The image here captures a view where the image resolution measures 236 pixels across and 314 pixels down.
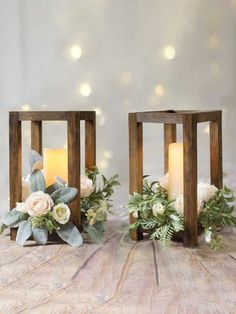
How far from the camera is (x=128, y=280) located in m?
0.98

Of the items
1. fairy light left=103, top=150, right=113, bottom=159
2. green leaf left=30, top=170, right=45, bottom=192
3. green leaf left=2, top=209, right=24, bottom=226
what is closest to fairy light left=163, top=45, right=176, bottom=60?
fairy light left=103, top=150, right=113, bottom=159

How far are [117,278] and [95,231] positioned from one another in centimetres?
30

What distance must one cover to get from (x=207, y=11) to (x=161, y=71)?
0.27 m

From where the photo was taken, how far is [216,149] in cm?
137

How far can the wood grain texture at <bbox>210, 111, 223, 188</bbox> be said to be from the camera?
4.45ft

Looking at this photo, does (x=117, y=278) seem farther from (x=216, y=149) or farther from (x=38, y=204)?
(x=216, y=149)

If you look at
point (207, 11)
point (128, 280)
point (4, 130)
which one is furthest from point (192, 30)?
point (128, 280)

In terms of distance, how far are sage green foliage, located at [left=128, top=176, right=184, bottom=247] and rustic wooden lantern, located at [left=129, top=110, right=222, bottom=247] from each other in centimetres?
3

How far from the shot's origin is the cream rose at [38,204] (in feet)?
3.99

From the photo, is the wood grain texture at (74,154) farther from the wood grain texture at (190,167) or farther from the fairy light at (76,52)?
the fairy light at (76,52)

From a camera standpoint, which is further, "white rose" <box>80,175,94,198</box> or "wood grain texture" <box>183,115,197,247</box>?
"white rose" <box>80,175,94,198</box>

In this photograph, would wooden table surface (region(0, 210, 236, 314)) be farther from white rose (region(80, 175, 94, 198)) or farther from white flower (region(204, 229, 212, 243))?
white rose (region(80, 175, 94, 198))

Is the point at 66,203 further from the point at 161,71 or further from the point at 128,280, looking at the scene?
the point at 161,71

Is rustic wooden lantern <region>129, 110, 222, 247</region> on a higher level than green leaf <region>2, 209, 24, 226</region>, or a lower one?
higher
